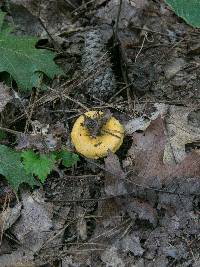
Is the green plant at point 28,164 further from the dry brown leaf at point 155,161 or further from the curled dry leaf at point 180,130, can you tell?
the curled dry leaf at point 180,130

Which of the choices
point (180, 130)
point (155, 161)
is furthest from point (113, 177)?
point (180, 130)

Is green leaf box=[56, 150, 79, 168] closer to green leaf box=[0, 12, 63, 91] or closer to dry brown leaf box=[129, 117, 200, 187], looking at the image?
dry brown leaf box=[129, 117, 200, 187]

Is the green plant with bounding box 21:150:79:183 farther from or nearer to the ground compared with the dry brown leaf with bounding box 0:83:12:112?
nearer to the ground

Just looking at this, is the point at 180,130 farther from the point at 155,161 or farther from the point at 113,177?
the point at 113,177

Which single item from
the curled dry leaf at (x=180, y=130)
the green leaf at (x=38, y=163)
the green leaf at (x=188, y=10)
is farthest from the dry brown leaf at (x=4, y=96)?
the green leaf at (x=188, y=10)

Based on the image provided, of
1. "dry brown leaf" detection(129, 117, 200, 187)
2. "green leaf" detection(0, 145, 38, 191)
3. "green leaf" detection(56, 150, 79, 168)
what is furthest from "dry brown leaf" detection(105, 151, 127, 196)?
"green leaf" detection(0, 145, 38, 191)

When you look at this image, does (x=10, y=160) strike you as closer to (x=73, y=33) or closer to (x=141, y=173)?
(x=141, y=173)

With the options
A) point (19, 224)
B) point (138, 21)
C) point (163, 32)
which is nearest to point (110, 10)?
point (138, 21)
